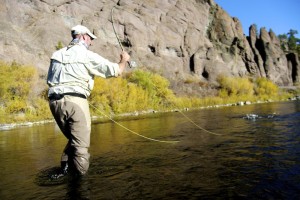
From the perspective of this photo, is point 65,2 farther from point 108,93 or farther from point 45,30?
point 108,93

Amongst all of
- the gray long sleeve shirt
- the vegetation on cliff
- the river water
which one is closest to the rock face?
the vegetation on cliff

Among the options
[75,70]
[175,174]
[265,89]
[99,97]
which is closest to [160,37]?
[265,89]

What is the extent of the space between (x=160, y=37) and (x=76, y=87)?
223 feet

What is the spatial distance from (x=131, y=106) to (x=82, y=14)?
2726 centimetres

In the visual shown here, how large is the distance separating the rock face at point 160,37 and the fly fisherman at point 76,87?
42147 millimetres

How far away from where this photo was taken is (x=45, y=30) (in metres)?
52.8

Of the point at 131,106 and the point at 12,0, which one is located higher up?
the point at 12,0

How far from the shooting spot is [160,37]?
2830 inches

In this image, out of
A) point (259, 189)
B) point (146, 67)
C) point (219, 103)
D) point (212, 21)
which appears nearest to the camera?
point (259, 189)

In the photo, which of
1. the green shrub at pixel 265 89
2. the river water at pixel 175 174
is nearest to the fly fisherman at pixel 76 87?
the river water at pixel 175 174

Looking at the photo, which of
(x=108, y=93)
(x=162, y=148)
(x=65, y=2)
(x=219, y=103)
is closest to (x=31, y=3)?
(x=65, y=2)

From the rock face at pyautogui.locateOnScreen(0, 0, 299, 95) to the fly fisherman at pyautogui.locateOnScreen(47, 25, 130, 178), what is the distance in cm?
4215

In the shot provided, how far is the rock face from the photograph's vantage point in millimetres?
50188

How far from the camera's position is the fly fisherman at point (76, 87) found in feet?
18.6
